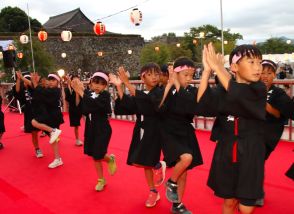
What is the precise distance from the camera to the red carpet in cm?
366

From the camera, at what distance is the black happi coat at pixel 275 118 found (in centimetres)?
326

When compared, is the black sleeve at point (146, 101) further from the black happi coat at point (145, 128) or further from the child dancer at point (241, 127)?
the child dancer at point (241, 127)

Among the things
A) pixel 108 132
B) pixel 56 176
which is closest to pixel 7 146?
pixel 56 176

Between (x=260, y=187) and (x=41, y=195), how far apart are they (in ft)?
9.45

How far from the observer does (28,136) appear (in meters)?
8.01

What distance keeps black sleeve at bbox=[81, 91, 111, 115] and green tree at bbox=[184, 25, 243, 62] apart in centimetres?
3496

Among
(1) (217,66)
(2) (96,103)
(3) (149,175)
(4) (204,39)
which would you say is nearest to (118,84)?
(2) (96,103)

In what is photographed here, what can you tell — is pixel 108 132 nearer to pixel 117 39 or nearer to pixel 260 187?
pixel 260 187

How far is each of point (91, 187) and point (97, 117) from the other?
94 centimetres

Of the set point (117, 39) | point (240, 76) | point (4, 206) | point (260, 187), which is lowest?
point (4, 206)

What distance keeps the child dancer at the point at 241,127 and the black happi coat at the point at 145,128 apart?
3.28ft

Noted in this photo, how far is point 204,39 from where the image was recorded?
51.4 metres

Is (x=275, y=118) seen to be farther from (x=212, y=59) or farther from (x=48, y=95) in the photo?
(x=48, y=95)

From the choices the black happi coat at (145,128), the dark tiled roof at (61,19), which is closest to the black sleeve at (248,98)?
the black happi coat at (145,128)
